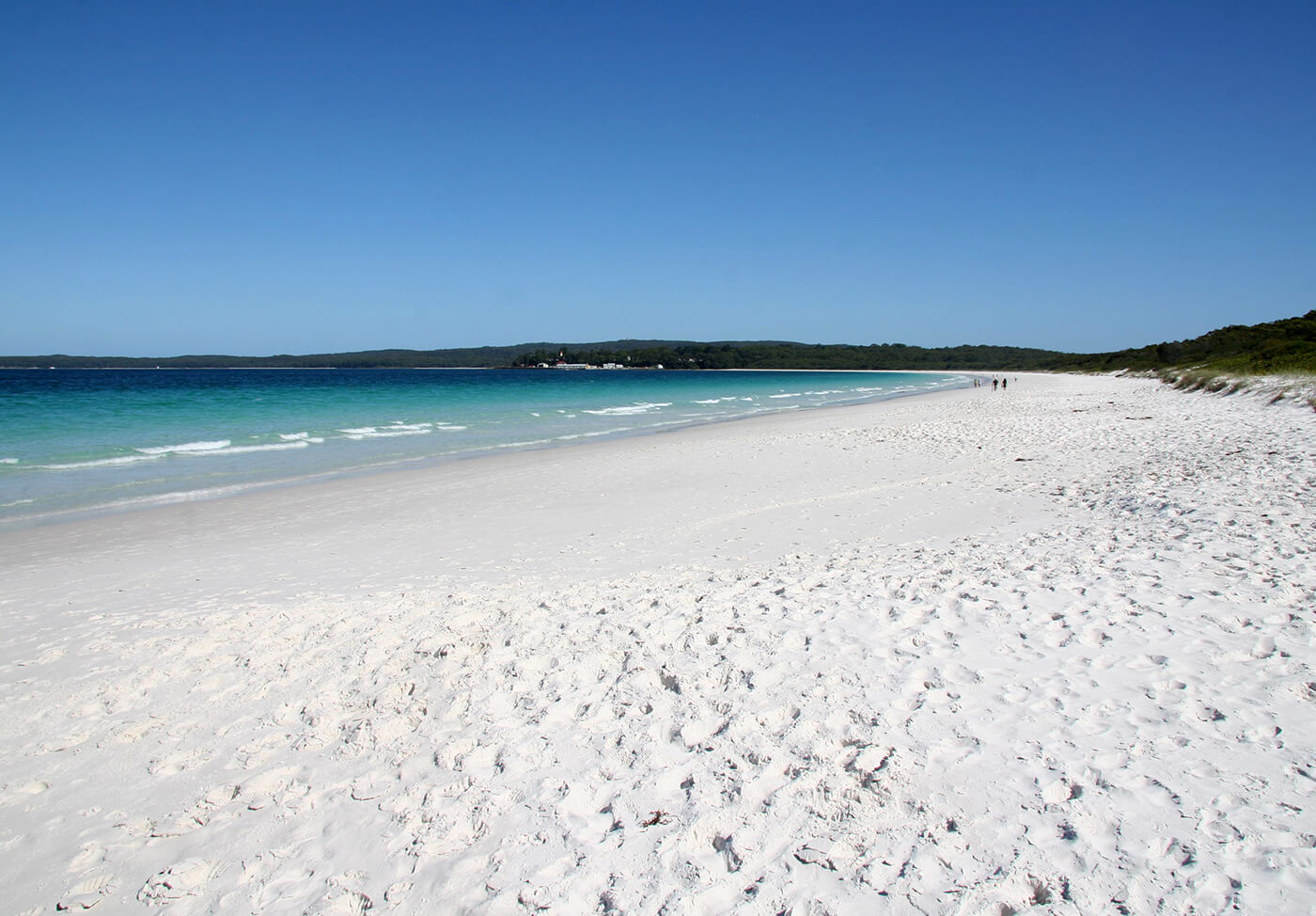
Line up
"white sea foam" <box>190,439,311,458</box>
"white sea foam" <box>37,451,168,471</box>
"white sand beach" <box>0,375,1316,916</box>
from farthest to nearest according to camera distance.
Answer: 1. "white sea foam" <box>190,439,311,458</box>
2. "white sea foam" <box>37,451,168,471</box>
3. "white sand beach" <box>0,375,1316,916</box>

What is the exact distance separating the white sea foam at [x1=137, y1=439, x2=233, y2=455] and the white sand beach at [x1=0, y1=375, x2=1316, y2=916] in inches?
445

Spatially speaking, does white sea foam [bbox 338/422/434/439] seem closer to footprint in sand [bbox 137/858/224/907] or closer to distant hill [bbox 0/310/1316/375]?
footprint in sand [bbox 137/858/224/907]

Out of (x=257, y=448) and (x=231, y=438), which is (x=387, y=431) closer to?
(x=231, y=438)

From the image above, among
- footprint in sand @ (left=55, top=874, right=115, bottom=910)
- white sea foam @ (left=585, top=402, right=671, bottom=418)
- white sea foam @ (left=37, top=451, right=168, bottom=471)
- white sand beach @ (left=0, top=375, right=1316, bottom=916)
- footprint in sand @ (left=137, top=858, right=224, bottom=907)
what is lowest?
white sea foam @ (left=585, top=402, right=671, bottom=418)

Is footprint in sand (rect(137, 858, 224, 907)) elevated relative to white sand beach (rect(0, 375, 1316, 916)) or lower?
lower

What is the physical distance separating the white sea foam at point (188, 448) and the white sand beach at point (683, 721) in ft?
37.1

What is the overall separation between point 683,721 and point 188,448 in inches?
754

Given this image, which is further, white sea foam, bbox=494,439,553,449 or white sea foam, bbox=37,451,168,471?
white sea foam, bbox=494,439,553,449

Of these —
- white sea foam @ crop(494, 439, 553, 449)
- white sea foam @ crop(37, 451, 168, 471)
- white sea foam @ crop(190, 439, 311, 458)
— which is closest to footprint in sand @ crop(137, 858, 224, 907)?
white sea foam @ crop(37, 451, 168, 471)

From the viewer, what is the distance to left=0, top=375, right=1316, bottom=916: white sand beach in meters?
2.70

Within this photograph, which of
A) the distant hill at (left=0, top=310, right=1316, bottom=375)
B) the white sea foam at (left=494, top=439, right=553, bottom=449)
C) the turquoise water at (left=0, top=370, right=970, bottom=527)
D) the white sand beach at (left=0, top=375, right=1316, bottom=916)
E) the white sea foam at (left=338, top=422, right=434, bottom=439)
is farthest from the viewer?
the distant hill at (left=0, top=310, right=1316, bottom=375)

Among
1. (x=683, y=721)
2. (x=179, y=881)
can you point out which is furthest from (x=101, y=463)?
(x=683, y=721)

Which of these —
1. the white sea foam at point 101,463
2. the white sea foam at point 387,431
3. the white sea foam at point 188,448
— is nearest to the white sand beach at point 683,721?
the white sea foam at point 101,463

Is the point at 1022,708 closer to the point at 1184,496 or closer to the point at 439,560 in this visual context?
the point at 439,560
